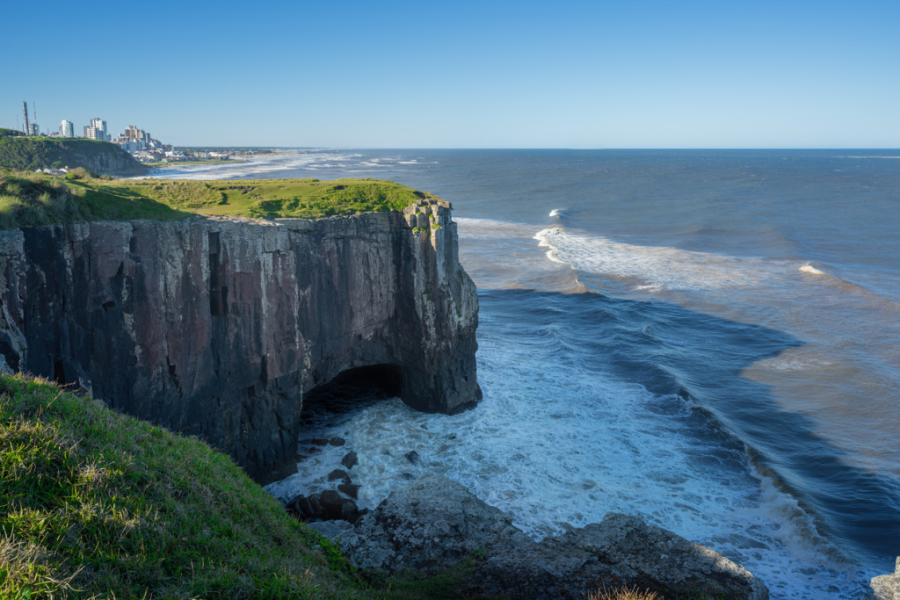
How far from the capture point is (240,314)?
17.9 m

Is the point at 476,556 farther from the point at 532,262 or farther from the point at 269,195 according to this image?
the point at 532,262

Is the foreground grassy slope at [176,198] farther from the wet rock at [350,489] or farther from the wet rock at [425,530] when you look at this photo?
the wet rock at [425,530]

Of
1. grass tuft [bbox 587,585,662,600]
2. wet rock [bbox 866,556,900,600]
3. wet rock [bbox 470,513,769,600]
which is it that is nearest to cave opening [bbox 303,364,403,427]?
wet rock [bbox 470,513,769,600]

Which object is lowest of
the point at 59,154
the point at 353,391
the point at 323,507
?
the point at 323,507

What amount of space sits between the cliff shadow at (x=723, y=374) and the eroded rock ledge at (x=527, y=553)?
874 centimetres

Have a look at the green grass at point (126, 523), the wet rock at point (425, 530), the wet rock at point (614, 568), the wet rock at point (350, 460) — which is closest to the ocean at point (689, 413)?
the wet rock at point (350, 460)

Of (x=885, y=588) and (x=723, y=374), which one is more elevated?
(x=885, y=588)

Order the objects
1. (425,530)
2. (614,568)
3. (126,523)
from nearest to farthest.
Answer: (126,523) < (614,568) < (425,530)

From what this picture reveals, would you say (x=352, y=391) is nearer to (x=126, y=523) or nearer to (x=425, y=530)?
(x=425, y=530)

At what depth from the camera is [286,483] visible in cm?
1894

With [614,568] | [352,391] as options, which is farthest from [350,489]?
[614,568]

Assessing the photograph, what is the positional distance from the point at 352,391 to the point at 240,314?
9.10 metres

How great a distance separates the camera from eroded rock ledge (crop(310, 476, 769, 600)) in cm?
1105

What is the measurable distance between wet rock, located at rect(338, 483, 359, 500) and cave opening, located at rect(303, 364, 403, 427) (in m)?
5.30
